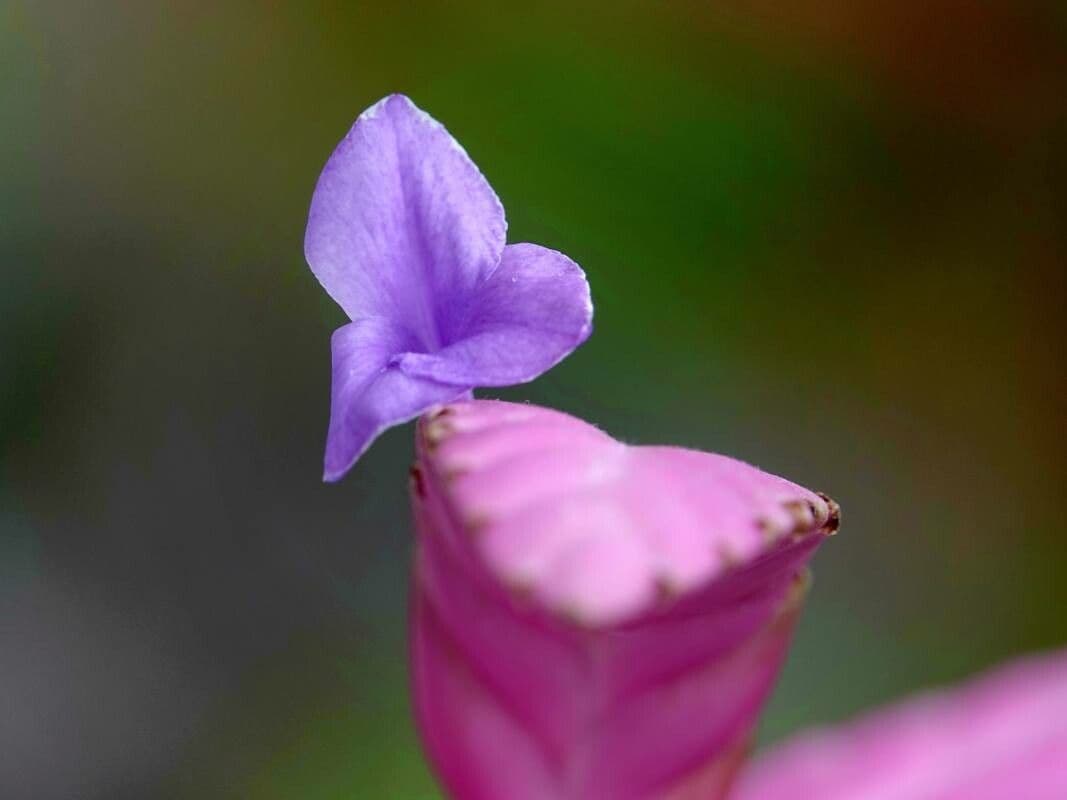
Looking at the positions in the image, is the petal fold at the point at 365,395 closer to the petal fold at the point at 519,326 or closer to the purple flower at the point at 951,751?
the petal fold at the point at 519,326

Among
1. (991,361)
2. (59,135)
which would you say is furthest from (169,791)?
(991,361)

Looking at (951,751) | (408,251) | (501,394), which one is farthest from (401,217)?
(501,394)

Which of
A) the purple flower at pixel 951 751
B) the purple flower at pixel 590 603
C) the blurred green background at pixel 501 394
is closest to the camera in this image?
the purple flower at pixel 590 603

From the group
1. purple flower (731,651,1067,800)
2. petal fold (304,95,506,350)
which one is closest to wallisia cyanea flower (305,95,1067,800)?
petal fold (304,95,506,350)

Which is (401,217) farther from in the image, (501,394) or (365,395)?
(501,394)

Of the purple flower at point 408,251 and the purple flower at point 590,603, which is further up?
the purple flower at point 408,251

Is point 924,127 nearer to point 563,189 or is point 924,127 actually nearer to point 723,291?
point 723,291

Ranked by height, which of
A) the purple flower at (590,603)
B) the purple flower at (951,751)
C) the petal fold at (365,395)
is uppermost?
the petal fold at (365,395)

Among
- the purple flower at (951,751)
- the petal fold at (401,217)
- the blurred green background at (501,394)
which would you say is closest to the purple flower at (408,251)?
the petal fold at (401,217)

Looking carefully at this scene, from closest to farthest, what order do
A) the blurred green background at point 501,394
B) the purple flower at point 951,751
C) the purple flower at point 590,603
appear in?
the purple flower at point 590,603
the purple flower at point 951,751
the blurred green background at point 501,394
